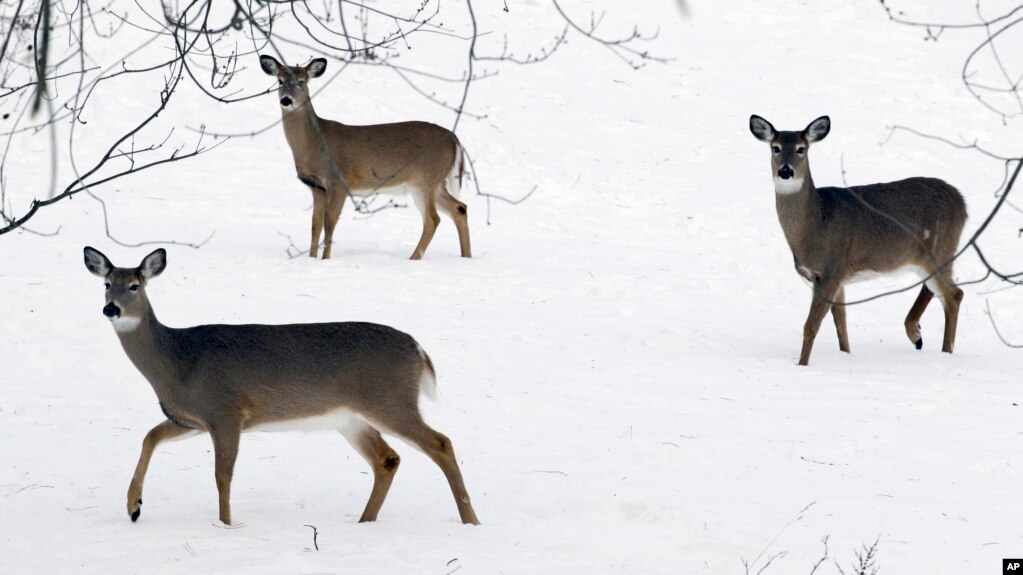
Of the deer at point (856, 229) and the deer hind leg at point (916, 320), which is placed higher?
the deer at point (856, 229)

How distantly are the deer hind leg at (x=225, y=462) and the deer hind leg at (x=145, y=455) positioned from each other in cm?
27

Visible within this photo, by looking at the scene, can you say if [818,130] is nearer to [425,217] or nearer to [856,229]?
[856,229]

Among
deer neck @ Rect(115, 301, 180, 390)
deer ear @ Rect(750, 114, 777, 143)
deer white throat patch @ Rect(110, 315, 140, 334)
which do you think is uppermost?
deer ear @ Rect(750, 114, 777, 143)

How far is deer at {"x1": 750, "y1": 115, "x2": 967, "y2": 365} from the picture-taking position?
33.4ft

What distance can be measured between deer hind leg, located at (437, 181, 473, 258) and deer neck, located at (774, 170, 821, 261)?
367 centimetres

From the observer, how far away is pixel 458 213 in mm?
13078

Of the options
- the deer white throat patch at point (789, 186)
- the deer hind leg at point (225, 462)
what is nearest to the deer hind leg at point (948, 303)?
the deer white throat patch at point (789, 186)

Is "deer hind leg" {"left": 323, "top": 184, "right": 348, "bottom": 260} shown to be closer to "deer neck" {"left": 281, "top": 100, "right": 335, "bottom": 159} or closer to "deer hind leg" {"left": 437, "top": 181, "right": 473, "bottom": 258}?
"deer neck" {"left": 281, "top": 100, "right": 335, "bottom": 159}

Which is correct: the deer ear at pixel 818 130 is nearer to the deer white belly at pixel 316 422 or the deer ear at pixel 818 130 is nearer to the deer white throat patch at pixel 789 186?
the deer white throat patch at pixel 789 186

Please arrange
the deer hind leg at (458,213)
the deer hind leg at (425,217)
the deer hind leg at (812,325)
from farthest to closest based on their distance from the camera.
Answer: the deer hind leg at (458,213)
the deer hind leg at (425,217)
the deer hind leg at (812,325)

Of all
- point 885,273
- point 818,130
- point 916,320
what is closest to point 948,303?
point 916,320

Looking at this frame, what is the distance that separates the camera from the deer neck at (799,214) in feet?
33.7

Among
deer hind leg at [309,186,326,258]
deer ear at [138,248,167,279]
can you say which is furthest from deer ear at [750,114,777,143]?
deer ear at [138,248,167,279]

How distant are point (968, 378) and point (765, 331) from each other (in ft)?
6.10
